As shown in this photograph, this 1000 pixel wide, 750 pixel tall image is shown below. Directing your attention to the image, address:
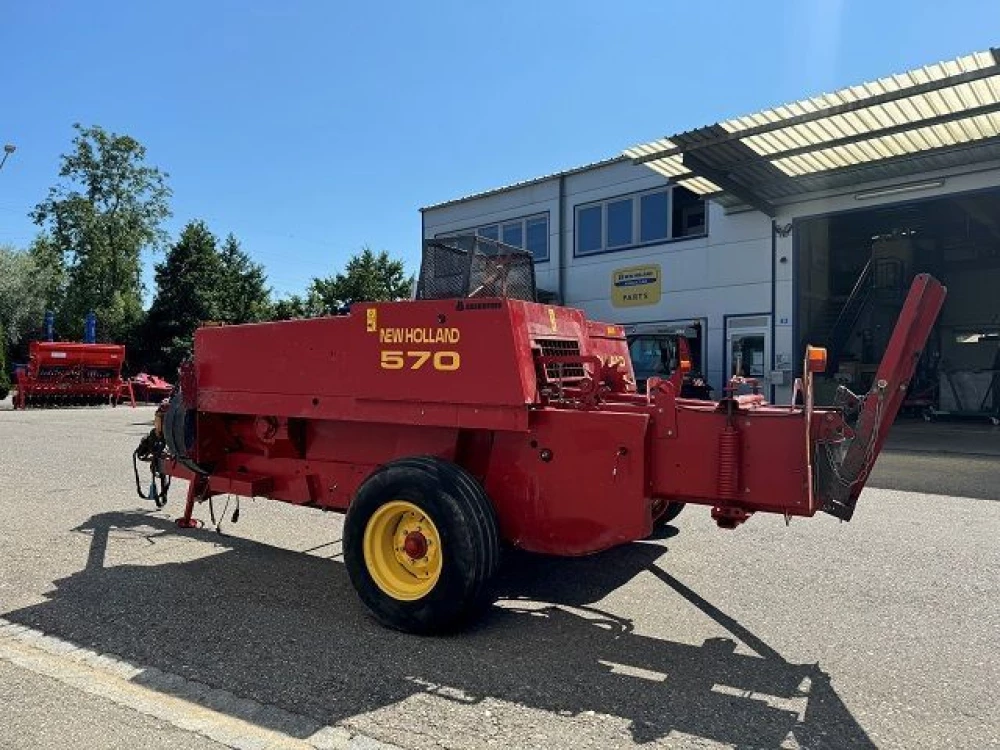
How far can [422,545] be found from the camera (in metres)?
4.29

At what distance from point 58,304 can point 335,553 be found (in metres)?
46.2

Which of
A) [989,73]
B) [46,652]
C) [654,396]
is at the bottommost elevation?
[46,652]

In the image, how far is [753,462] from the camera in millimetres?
3967

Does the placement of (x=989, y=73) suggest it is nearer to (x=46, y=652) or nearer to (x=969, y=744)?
(x=969, y=744)

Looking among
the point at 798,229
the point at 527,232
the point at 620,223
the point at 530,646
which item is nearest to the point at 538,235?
the point at 527,232

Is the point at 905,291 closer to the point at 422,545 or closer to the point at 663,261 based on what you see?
the point at 663,261

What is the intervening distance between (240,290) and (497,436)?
39.3 metres

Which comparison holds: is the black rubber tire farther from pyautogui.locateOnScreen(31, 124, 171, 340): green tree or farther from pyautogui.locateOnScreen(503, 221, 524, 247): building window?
pyautogui.locateOnScreen(31, 124, 171, 340): green tree

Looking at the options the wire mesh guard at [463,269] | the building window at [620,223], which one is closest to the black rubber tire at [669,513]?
the wire mesh guard at [463,269]

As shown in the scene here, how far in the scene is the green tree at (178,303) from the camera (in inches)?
1442

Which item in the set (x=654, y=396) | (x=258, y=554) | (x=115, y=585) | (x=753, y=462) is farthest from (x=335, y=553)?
(x=753, y=462)

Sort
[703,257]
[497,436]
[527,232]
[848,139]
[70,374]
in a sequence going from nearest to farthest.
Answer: [497,436] < [848,139] < [703,257] < [527,232] < [70,374]

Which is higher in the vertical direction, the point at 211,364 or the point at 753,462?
the point at 211,364

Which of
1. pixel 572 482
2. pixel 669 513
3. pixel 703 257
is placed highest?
pixel 703 257
